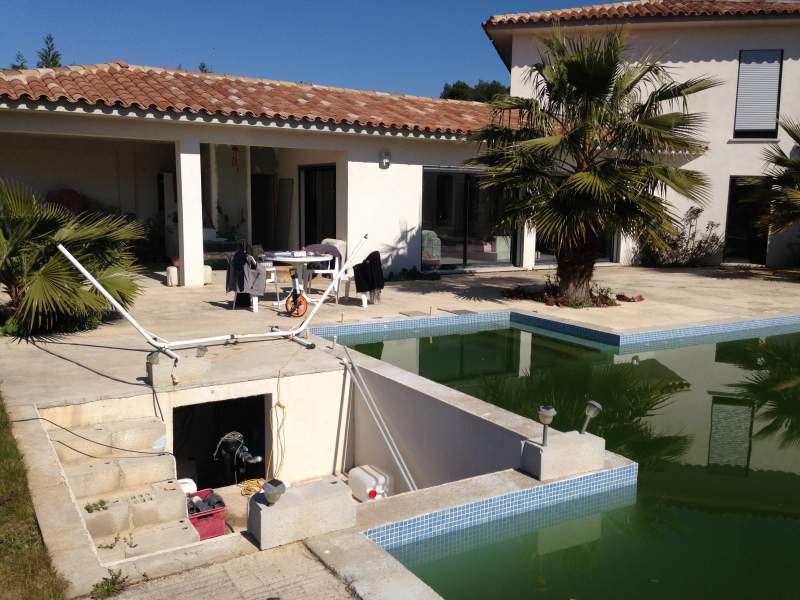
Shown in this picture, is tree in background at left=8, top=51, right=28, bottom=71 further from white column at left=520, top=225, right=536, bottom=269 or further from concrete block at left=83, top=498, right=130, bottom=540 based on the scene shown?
concrete block at left=83, top=498, right=130, bottom=540

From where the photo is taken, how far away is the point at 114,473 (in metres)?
6.79

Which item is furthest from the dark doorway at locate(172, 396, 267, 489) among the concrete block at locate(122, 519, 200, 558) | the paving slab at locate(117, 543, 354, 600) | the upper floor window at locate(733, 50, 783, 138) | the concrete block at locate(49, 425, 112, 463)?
the upper floor window at locate(733, 50, 783, 138)

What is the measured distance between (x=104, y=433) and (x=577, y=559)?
4.67m

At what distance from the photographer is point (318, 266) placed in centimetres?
1505

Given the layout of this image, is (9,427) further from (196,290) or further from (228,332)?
(196,290)

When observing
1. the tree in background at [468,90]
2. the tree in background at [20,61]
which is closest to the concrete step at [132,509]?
the tree in background at [468,90]

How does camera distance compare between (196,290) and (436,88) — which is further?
(436,88)

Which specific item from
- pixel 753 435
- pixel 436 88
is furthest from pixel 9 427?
pixel 436 88

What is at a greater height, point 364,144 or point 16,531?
point 364,144

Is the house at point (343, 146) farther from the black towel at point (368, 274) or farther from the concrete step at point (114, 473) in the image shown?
the concrete step at point (114, 473)

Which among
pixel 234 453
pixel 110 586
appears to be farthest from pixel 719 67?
pixel 110 586

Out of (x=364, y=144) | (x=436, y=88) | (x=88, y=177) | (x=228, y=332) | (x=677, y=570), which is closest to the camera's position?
(x=677, y=570)

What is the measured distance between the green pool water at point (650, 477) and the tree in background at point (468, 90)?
49.9 m

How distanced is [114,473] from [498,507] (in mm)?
3649
